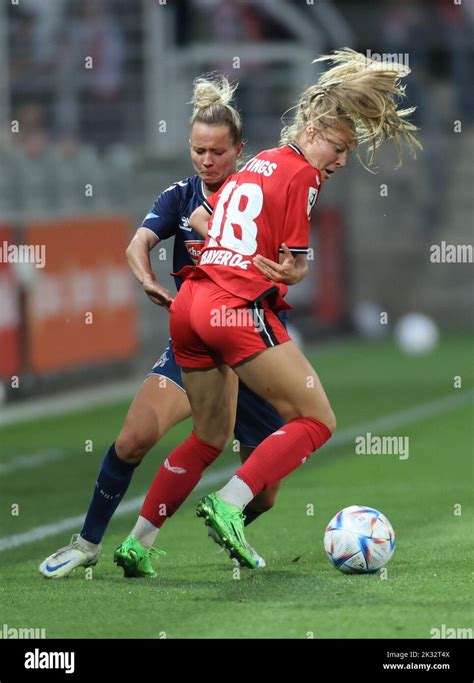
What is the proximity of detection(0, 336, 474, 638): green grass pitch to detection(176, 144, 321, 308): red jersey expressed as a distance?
1.16 m

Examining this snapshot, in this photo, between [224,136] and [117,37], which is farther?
[117,37]

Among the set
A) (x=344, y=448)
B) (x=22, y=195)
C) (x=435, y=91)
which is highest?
(x=435, y=91)

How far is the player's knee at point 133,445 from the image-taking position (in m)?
5.95

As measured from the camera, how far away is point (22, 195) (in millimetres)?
13727

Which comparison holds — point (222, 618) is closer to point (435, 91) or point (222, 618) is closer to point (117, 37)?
point (117, 37)

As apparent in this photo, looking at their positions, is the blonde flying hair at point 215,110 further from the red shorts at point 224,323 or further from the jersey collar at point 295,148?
the red shorts at point 224,323

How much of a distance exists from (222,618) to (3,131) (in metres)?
11.0

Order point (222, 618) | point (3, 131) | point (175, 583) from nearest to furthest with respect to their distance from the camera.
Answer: point (222, 618) < point (175, 583) < point (3, 131)

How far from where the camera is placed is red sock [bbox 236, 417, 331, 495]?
5.29 m

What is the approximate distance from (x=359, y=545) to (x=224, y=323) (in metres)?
1.10

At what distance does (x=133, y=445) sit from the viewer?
5.98 metres

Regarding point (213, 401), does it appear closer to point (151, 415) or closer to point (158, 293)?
point (151, 415)

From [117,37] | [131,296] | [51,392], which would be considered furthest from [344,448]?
[117,37]

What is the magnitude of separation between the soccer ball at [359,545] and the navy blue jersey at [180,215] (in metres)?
1.24
